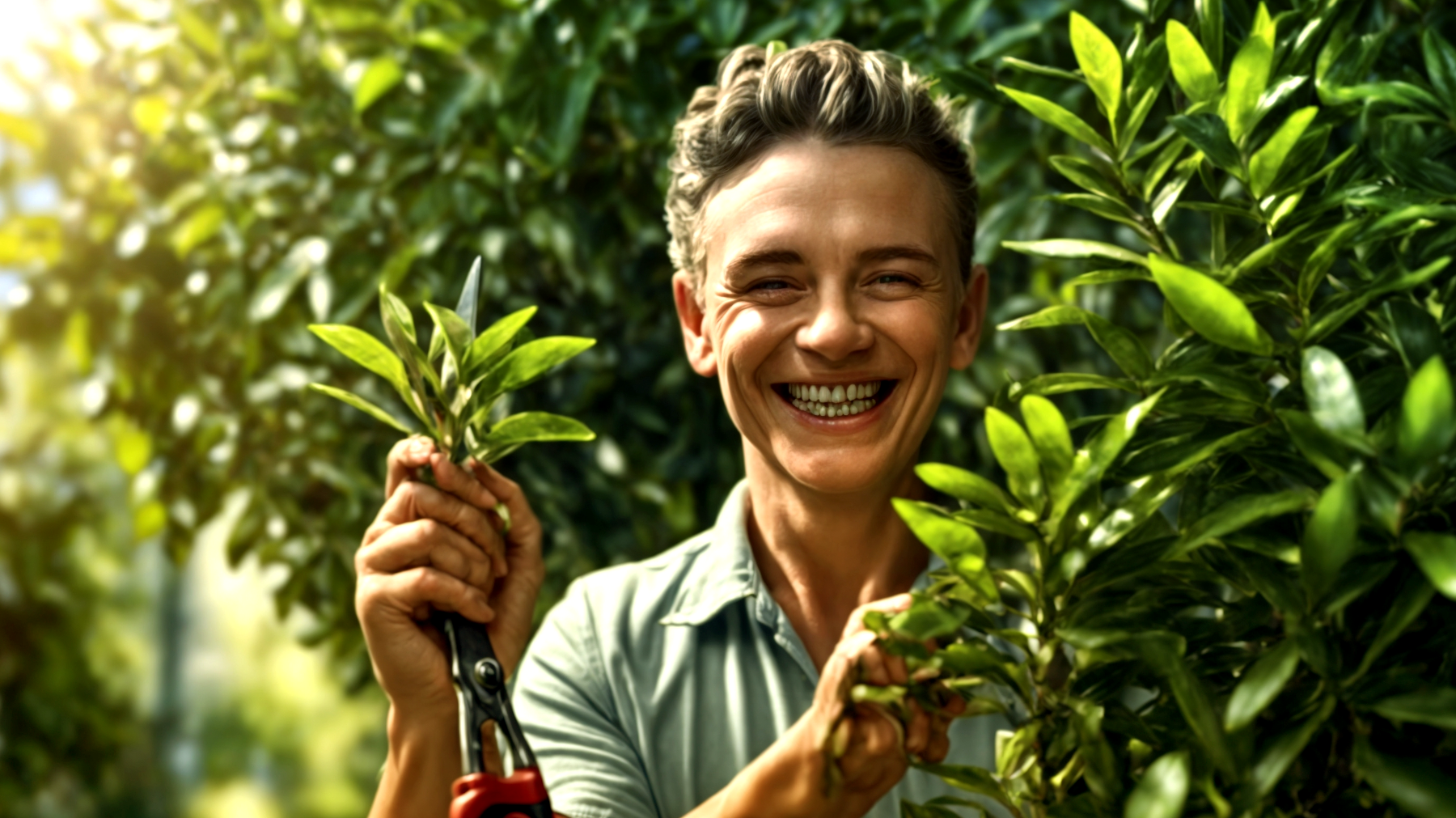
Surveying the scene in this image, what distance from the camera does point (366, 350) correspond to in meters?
0.87

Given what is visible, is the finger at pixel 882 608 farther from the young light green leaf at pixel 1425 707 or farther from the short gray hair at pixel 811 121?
the short gray hair at pixel 811 121

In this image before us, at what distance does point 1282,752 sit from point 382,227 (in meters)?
1.45

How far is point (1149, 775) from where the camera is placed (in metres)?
0.67

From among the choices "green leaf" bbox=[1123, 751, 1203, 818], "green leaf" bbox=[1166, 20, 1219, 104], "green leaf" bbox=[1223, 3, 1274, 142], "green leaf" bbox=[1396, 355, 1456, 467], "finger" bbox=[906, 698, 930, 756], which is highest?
"green leaf" bbox=[1166, 20, 1219, 104]

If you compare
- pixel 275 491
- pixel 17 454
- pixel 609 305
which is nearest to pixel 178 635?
pixel 17 454

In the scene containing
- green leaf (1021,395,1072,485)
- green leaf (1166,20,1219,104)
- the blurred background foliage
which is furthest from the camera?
the blurred background foliage

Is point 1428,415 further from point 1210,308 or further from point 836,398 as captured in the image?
point 836,398

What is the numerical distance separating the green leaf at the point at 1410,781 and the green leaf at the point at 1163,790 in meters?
0.09

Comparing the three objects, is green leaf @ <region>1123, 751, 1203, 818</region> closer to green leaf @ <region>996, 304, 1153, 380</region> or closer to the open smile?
green leaf @ <region>996, 304, 1153, 380</region>

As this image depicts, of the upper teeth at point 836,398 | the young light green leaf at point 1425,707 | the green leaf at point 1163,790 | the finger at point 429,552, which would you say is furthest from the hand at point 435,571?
the young light green leaf at point 1425,707

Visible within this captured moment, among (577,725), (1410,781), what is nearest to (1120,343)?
(1410,781)

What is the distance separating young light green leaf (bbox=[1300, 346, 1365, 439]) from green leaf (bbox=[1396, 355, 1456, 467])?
3 cm

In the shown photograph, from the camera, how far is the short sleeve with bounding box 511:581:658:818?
1098 mm

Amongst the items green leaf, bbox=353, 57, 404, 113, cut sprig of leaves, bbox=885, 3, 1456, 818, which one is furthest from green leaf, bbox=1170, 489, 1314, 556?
green leaf, bbox=353, 57, 404, 113
